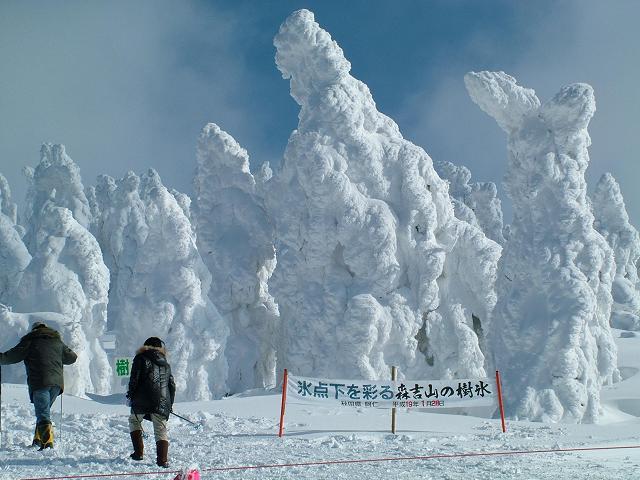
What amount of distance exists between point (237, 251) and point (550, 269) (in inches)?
→ 464

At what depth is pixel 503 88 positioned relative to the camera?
22.7 meters

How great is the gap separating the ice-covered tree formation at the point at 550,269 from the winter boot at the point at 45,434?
1401cm

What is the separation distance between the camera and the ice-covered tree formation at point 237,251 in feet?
89.8

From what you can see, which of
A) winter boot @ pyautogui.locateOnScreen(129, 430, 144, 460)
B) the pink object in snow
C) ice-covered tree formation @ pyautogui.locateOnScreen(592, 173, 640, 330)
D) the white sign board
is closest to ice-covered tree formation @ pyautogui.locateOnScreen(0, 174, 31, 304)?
the white sign board

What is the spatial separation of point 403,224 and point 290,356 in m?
5.81

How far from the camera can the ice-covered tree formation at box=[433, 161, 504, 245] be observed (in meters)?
51.7

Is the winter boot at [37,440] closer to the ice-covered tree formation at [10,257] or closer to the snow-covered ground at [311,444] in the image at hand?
the snow-covered ground at [311,444]

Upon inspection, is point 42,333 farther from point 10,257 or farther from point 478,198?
point 478,198

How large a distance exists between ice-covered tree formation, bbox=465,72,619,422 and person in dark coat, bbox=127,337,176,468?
14.1 meters

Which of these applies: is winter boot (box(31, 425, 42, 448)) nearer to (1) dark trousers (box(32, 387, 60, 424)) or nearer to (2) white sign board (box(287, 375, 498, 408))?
(1) dark trousers (box(32, 387, 60, 424))

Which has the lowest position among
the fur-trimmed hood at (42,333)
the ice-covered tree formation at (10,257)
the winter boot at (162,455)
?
the winter boot at (162,455)

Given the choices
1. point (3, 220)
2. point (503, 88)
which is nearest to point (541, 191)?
point (503, 88)

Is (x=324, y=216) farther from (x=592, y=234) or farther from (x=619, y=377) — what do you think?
(x=619, y=377)

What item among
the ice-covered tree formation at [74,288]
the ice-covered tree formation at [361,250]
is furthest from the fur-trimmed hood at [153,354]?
the ice-covered tree formation at [74,288]
